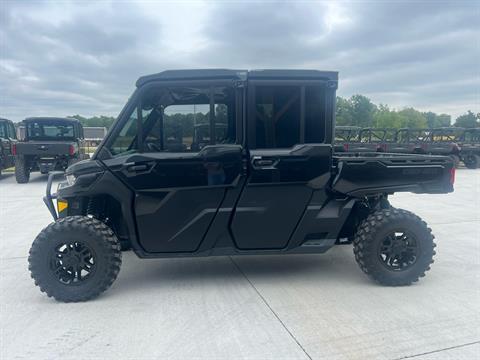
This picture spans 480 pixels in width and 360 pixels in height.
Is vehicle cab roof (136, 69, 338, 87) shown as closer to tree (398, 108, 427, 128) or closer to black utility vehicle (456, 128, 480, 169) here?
black utility vehicle (456, 128, 480, 169)

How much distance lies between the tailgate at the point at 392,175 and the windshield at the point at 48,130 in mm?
11781

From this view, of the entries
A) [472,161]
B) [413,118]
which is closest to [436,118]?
[413,118]

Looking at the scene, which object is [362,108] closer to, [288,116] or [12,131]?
[12,131]

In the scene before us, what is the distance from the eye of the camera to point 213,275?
4105 millimetres

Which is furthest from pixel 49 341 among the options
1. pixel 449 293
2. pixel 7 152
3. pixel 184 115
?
pixel 7 152

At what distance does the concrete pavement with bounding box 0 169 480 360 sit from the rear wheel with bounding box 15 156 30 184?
8.10 meters

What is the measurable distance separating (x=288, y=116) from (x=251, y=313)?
6.15 feet

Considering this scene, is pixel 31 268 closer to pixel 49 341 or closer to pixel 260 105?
pixel 49 341

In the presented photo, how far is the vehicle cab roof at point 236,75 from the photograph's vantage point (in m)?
3.50

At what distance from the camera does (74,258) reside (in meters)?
3.44

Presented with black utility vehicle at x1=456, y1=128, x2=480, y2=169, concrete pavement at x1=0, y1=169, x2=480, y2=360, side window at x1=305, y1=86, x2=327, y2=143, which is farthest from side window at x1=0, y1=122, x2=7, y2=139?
black utility vehicle at x1=456, y1=128, x2=480, y2=169

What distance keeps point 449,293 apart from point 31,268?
401 centimetres

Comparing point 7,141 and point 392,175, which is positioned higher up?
point 7,141

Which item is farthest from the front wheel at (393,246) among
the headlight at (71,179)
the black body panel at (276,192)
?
the headlight at (71,179)
